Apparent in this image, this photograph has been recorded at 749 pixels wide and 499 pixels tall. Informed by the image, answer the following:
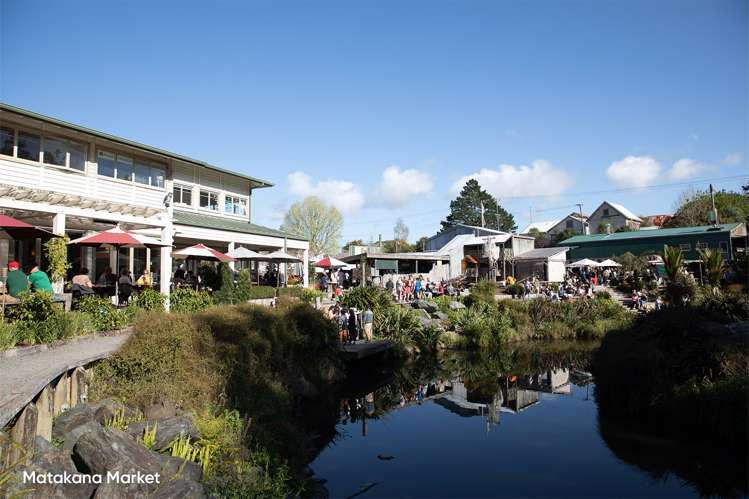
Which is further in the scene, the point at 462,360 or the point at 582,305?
the point at 582,305

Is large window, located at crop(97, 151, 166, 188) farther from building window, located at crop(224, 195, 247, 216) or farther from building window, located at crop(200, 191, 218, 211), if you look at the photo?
building window, located at crop(224, 195, 247, 216)

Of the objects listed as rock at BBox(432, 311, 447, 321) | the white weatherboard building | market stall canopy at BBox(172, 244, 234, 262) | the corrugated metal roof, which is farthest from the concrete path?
the corrugated metal roof

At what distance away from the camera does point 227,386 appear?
9.99m

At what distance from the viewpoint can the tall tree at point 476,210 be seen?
81500mm

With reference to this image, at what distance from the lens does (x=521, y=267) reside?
1689 inches

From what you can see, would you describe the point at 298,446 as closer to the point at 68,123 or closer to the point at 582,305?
the point at 68,123

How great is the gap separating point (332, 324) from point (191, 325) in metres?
6.35

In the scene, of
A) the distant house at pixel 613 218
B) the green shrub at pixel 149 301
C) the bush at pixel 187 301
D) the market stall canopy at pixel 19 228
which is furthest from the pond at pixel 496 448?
the distant house at pixel 613 218

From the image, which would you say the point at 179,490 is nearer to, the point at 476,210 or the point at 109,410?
the point at 109,410

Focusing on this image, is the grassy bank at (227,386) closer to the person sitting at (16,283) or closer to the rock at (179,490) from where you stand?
the rock at (179,490)

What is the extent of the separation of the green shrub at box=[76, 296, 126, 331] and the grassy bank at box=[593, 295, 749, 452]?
1336cm

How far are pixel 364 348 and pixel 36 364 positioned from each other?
11.2 m

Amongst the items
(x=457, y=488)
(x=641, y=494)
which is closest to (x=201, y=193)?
(x=457, y=488)

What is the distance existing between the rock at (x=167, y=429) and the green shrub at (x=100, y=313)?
17.1 ft
